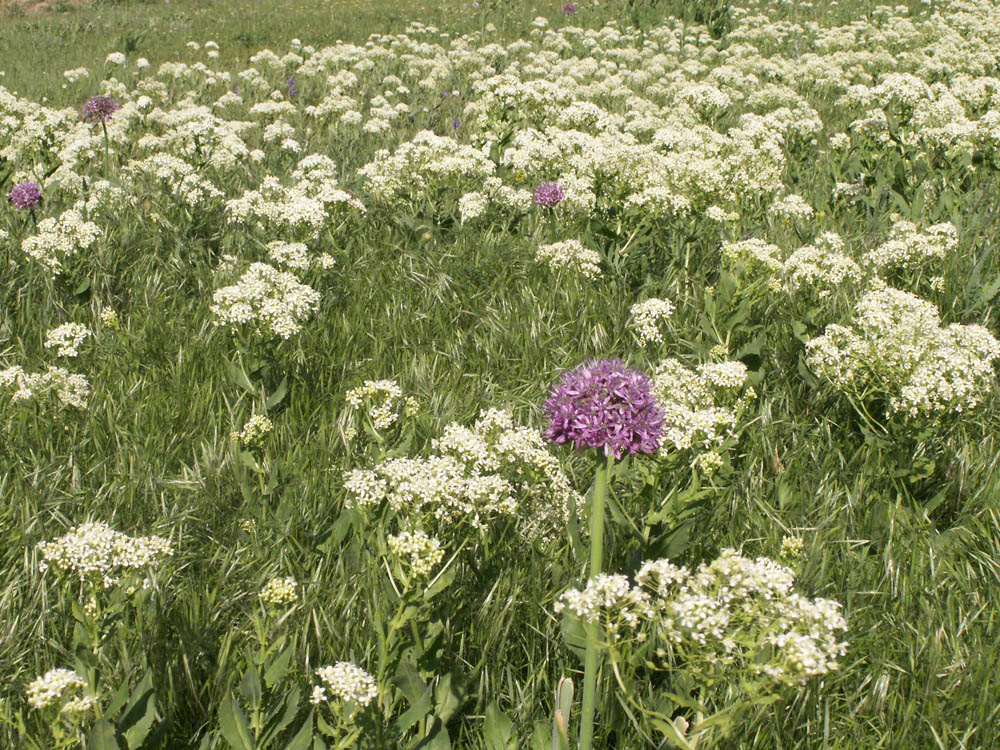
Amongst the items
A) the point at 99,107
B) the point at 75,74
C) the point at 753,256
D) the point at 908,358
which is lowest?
the point at 908,358

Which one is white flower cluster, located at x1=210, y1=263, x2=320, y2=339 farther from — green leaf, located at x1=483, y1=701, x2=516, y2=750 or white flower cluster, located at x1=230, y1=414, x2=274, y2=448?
green leaf, located at x1=483, y1=701, x2=516, y2=750

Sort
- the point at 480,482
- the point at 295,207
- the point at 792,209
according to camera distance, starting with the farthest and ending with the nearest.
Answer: the point at 792,209, the point at 295,207, the point at 480,482

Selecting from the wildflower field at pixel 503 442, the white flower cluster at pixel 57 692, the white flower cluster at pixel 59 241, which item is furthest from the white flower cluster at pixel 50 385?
the white flower cluster at pixel 57 692

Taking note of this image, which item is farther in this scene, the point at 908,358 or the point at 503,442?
the point at 908,358

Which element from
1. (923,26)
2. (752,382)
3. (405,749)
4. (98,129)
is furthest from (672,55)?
(405,749)

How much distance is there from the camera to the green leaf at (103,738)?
2004 millimetres

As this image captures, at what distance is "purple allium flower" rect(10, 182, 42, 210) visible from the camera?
18.4 feet

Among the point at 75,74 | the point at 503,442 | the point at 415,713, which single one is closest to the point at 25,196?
the point at 503,442

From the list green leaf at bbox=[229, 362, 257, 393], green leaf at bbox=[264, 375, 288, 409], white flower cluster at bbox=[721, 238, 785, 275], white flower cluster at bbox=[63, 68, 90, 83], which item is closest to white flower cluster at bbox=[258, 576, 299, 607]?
green leaf at bbox=[264, 375, 288, 409]

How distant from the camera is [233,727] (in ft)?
7.13

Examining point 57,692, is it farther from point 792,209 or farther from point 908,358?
point 792,209

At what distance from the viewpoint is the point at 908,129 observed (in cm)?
777

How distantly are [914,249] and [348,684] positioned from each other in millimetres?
4375

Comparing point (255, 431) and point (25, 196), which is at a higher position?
point (25, 196)
